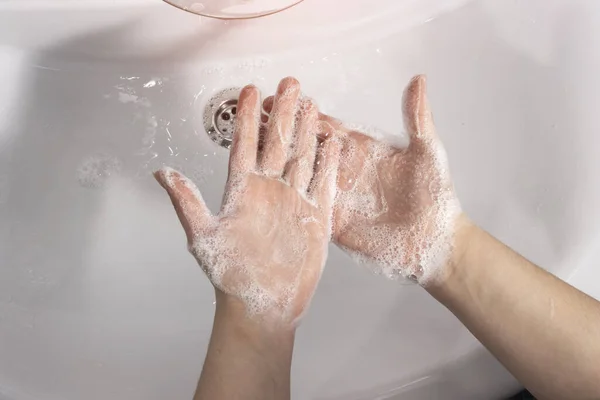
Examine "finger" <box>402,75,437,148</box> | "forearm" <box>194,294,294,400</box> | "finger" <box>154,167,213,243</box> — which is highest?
"finger" <box>402,75,437,148</box>

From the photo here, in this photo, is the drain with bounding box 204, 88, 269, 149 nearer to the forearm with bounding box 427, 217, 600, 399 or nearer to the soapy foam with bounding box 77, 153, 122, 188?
the soapy foam with bounding box 77, 153, 122, 188

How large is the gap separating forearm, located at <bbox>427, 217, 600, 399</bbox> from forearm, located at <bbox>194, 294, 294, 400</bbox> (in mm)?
213

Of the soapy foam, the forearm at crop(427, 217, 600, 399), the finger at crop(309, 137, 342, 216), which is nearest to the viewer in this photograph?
the forearm at crop(427, 217, 600, 399)

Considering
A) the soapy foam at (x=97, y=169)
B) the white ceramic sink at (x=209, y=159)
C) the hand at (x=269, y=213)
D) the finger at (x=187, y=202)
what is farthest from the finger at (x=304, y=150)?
the soapy foam at (x=97, y=169)

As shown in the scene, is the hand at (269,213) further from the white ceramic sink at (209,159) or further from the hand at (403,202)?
the white ceramic sink at (209,159)

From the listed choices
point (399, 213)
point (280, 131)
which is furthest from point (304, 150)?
point (399, 213)

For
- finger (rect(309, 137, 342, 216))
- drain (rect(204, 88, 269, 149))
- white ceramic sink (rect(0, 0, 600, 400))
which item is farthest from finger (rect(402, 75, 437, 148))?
drain (rect(204, 88, 269, 149))

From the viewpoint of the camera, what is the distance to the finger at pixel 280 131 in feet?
2.24

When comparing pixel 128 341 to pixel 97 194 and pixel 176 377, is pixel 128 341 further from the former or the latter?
pixel 97 194

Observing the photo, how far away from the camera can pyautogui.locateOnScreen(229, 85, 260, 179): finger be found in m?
0.68

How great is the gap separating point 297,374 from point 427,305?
0.22 metres

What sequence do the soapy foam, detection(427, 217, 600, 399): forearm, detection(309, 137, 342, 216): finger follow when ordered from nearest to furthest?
detection(427, 217, 600, 399): forearm, detection(309, 137, 342, 216): finger, the soapy foam

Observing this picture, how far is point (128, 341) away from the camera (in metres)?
0.85

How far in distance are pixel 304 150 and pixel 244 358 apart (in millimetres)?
262
